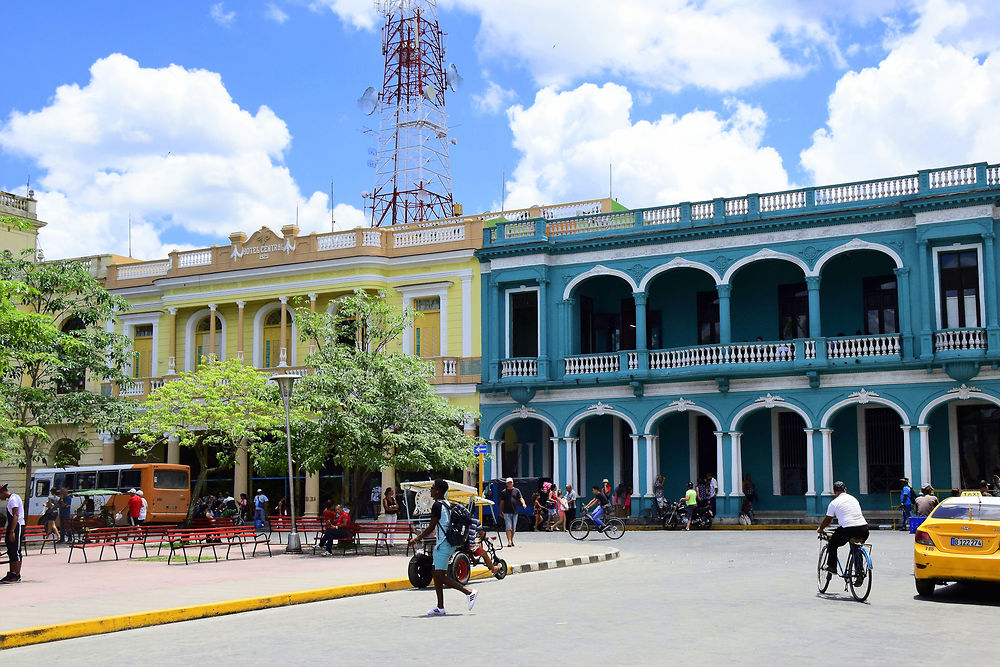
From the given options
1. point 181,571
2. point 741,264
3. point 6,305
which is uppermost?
point 741,264

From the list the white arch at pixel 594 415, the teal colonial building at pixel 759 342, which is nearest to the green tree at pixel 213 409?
the teal colonial building at pixel 759 342

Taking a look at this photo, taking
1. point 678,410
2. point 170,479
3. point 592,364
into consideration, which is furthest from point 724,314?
point 170,479

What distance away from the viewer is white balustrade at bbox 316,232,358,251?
40188 mm

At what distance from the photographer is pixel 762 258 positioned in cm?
3469

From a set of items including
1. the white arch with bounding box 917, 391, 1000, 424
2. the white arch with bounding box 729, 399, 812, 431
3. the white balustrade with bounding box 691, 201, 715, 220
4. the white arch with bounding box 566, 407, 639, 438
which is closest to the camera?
the white arch with bounding box 917, 391, 1000, 424

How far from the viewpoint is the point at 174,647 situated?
1123 cm

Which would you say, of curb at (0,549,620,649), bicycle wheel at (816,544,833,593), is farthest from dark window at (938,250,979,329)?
curb at (0,549,620,649)

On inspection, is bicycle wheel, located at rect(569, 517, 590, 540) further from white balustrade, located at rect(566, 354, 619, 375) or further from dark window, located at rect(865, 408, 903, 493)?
dark window, located at rect(865, 408, 903, 493)

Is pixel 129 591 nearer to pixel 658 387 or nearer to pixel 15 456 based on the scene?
pixel 15 456

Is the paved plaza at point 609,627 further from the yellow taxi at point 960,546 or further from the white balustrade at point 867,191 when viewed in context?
the white balustrade at point 867,191

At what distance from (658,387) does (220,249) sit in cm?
1730

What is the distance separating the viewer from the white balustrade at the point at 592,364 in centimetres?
3659

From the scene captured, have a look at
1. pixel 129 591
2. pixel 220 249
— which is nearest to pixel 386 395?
pixel 129 591

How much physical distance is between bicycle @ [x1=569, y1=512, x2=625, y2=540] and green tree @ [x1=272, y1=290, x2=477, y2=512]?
3110 millimetres
